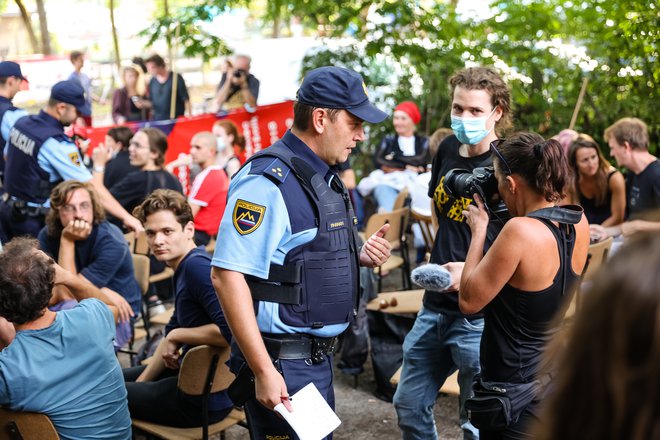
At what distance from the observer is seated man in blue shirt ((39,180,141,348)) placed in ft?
14.6

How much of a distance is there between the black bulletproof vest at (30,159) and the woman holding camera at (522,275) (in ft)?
12.7

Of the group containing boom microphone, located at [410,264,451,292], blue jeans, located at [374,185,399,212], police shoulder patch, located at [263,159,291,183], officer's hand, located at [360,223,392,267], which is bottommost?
blue jeans, located at [374,185,399,212]

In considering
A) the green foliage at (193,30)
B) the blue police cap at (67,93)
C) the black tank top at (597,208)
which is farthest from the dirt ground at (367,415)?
the green foliage at (193,30)

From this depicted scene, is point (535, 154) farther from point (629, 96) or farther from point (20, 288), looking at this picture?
point (629, 96)

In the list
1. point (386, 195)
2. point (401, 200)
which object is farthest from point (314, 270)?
point (386, 195)

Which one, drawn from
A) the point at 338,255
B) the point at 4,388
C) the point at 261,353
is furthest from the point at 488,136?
the point at 4,388

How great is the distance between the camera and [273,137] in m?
9.70

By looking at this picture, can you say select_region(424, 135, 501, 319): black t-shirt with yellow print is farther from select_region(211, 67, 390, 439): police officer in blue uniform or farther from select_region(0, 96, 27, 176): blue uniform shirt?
select_region(0, 96, 27, 176): blue uniform shirt

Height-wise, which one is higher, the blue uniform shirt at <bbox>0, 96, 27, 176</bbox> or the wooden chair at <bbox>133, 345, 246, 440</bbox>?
the blue uniform shirt at <bbox>0, 96, 27, 176</bbox>

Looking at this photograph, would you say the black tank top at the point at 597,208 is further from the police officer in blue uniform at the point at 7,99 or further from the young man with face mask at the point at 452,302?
the police officer in blue uniform at the point at 7,99

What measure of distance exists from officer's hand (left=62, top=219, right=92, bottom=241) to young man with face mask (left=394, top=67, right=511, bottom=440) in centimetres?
205

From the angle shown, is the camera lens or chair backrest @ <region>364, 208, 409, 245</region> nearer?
the camera lens

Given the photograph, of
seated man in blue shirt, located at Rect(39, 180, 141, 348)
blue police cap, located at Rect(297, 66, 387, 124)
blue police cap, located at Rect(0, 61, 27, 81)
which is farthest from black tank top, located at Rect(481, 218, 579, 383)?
blue police cap, located at Rect(0, 61, 27, 81)

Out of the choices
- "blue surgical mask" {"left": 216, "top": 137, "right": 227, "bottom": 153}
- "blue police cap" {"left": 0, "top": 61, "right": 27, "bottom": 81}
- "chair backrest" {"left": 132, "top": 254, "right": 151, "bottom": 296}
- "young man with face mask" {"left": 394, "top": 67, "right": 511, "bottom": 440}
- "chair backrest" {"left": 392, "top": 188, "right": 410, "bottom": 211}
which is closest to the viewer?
"young man with face mask" {"left": 394, "top": 67, "right": 511, "bottom": 440}
